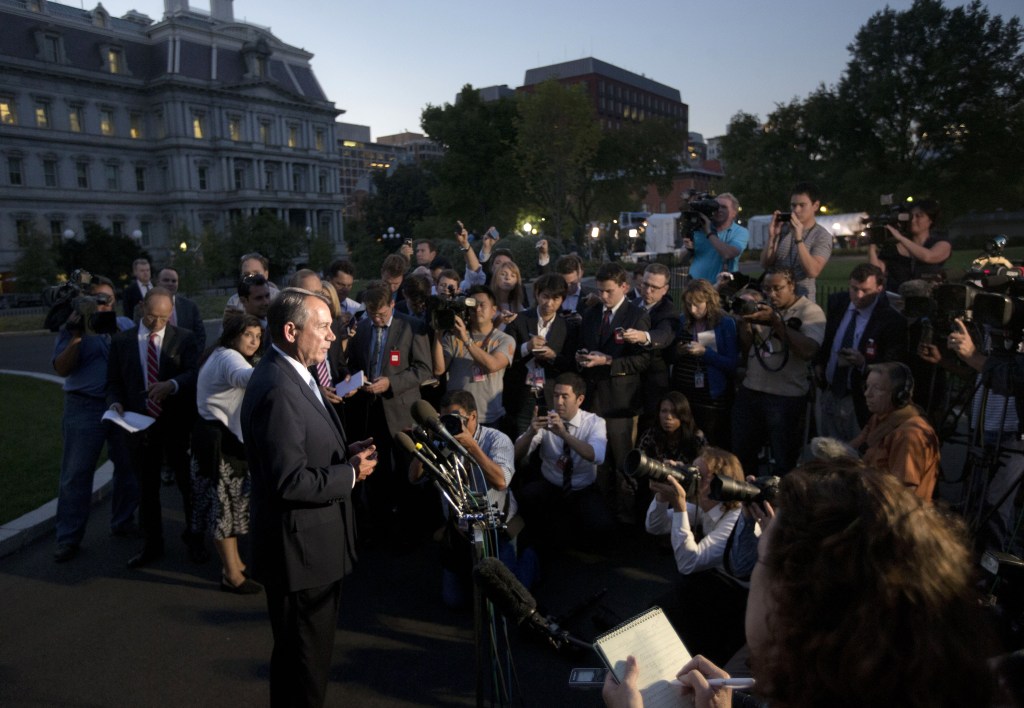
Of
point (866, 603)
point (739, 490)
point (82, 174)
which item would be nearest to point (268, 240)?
point (82, 174)

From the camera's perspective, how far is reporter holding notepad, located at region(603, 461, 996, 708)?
120 cm

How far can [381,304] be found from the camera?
5938 millimetres

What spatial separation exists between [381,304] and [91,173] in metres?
67.3

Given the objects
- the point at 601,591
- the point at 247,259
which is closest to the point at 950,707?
the point at 601,591

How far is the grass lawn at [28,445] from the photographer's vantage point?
703 centimetres

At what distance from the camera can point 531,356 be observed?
6.35 metres

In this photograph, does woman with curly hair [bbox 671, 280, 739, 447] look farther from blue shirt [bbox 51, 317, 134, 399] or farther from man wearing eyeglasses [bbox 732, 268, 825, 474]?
blue shirt [bbox 51, 317, 134, 399]

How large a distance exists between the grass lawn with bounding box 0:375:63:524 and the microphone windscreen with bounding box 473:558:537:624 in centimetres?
606

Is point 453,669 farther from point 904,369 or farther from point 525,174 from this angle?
point 525,174

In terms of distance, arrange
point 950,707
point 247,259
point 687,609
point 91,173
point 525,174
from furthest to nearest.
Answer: point 91,173, point 525,174, point 247,259, point 687,609, point 950,707

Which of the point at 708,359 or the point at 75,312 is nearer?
the point at 75,312

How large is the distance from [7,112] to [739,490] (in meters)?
68.6

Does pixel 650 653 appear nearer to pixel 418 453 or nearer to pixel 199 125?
pixel 418 453

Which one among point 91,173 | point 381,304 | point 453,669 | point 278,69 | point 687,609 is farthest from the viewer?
point 278,69
